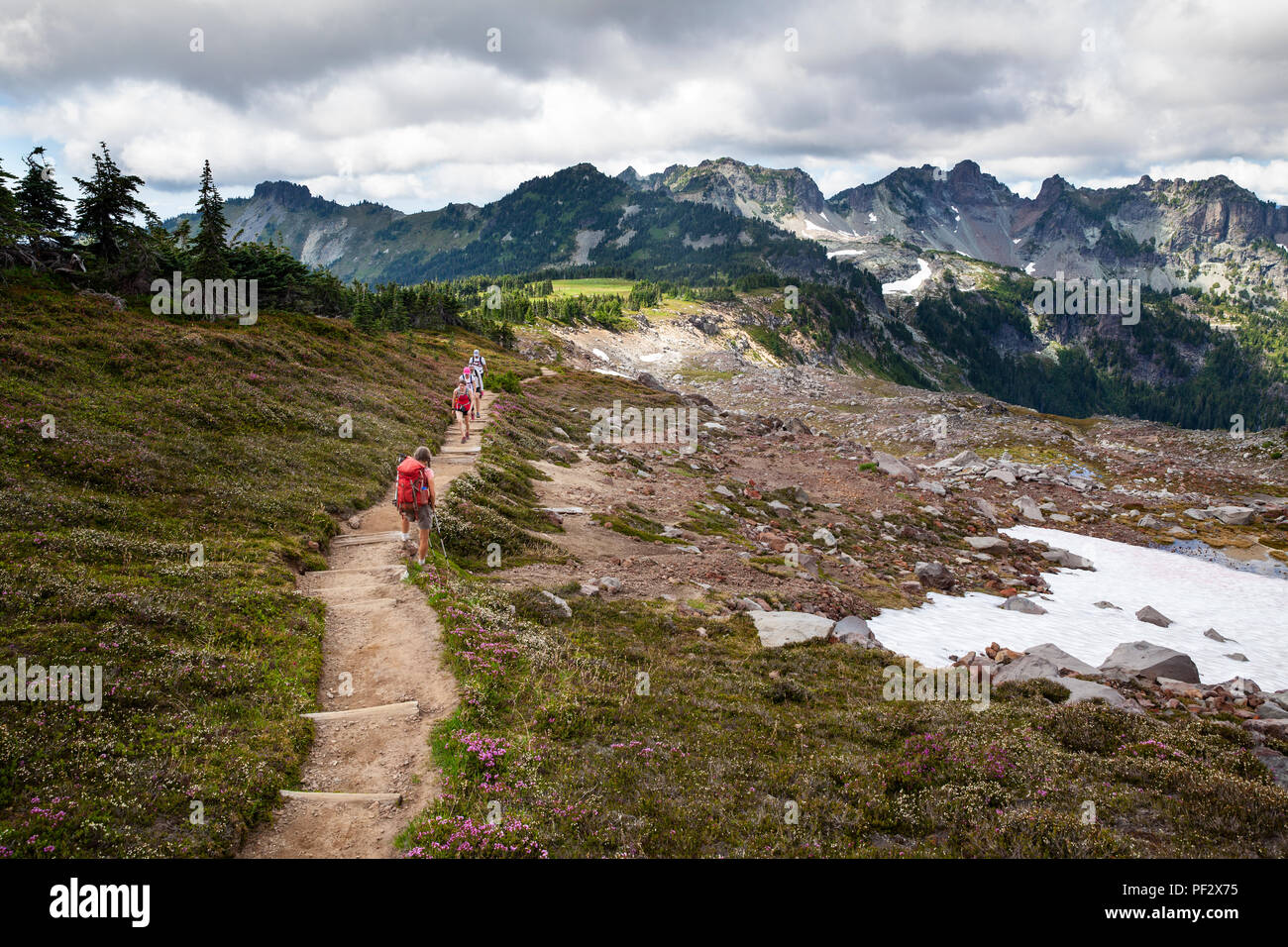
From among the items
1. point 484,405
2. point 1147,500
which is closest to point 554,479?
point 484,405

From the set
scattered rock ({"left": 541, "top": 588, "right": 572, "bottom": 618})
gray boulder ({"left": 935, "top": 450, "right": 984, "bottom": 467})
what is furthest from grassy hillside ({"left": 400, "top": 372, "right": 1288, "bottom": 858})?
gray boulder ({"left": 935, "top": 450, "right": 984, "bottom": 467})

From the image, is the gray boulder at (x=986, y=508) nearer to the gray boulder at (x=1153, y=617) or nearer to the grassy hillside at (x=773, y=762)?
the gray boulder at (x=1153, y=617)

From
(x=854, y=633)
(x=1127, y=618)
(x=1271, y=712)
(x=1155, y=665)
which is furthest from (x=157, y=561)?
(x=1127, y=618)

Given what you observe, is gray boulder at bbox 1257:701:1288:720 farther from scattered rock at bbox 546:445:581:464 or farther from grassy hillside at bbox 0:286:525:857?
scattered rock at bbox 546:445:581:464

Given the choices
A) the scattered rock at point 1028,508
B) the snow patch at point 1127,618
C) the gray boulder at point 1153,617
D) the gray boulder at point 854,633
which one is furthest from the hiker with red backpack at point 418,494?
the scattered rock at point 1028,508

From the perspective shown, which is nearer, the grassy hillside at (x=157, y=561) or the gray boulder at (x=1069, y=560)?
the grassy hillside at (x=157, y=561)

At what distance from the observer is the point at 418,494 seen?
57.3 ft

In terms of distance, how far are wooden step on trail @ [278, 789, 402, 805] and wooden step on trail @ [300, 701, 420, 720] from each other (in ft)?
6.74

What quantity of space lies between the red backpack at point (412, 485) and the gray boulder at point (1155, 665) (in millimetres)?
20287

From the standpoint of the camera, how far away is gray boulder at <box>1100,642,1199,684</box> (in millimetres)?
17141

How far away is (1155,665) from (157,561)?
2596cm

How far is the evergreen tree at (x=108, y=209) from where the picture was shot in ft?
111
